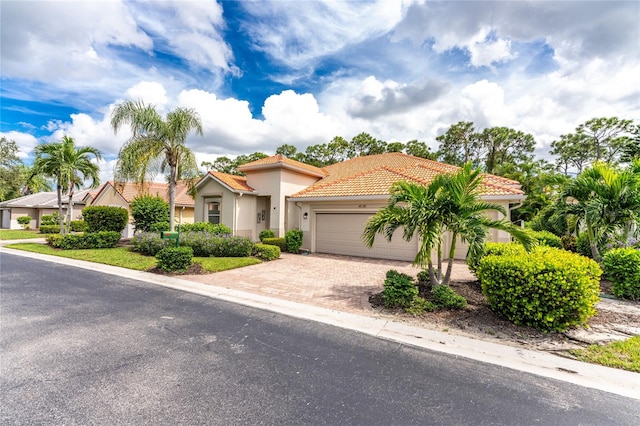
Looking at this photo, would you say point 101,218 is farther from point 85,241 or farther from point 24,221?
point 24,221

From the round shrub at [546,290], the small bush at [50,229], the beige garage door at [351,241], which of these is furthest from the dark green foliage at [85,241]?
the round shrub at [546,290]

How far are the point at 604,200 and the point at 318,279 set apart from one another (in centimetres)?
890

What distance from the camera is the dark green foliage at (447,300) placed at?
5.71 meters

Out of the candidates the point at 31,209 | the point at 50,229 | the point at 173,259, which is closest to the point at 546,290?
the point at 173,259

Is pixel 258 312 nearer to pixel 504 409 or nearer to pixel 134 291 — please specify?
pixel 134 291

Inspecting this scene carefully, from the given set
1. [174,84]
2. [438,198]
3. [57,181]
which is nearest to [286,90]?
[174,84]

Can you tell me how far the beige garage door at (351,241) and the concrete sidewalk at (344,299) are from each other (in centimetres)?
82

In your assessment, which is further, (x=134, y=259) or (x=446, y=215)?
(x=134, y=259)

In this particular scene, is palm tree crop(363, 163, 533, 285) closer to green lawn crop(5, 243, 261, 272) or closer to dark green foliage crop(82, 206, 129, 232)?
green lawn crop(5, 243, 261, 272)

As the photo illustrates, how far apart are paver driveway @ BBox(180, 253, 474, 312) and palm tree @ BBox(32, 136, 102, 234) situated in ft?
42.8

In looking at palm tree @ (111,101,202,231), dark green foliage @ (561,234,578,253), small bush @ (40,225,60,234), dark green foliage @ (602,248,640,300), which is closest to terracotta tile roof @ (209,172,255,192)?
palm tree @ (111,101,202,231)

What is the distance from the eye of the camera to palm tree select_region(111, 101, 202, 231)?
1316 centimetres

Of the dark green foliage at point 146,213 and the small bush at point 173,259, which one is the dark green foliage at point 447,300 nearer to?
the small bush at point 173,259

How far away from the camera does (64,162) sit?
610 inches
